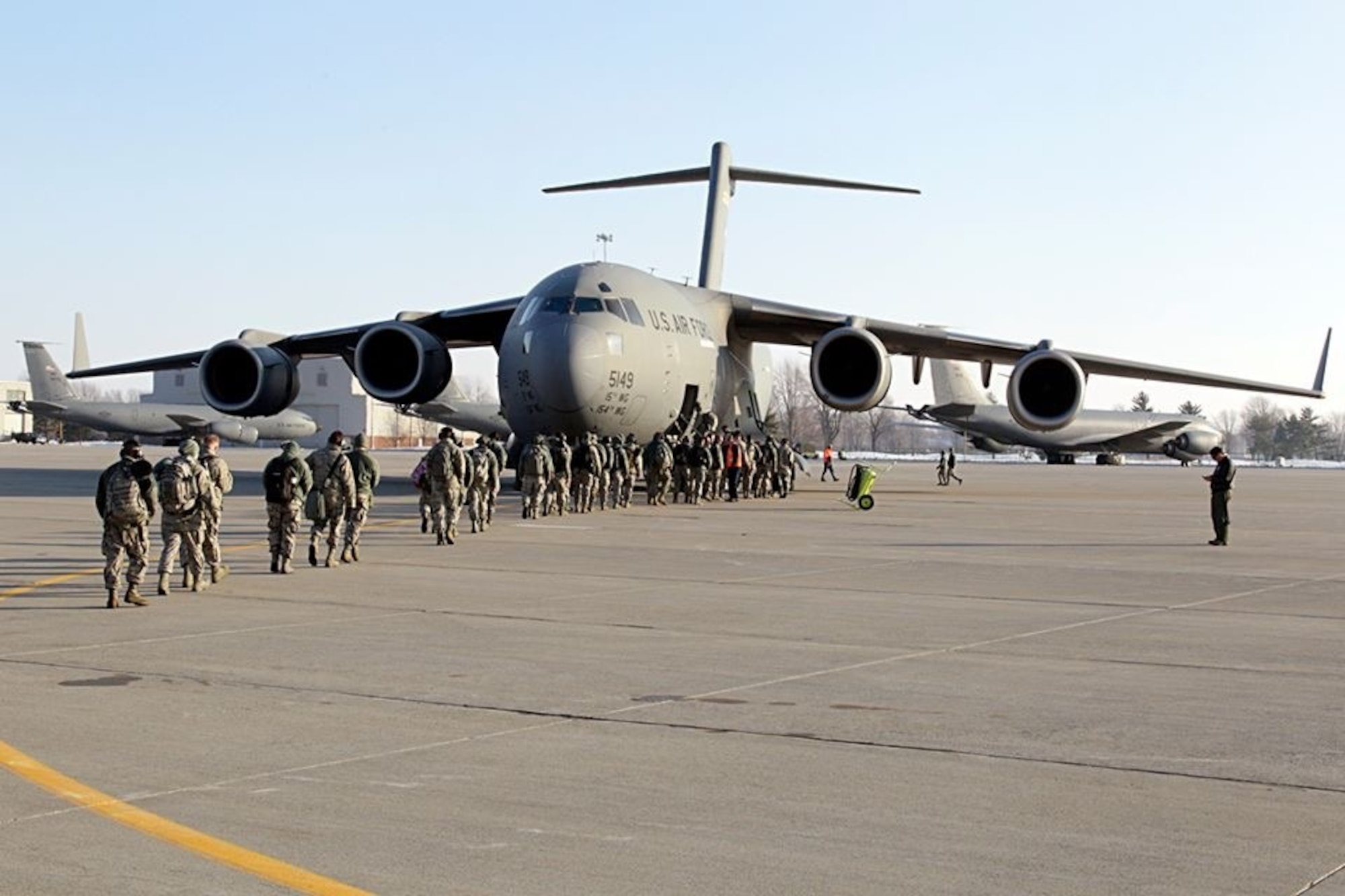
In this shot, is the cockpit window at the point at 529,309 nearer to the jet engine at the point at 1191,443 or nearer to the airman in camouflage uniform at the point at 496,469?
the airman in camouflage uniform at the point at 496,469

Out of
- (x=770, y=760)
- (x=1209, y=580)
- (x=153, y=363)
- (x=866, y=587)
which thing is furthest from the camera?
(x=153, y=363)

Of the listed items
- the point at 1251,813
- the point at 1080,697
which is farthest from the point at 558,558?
the point at 1251,813

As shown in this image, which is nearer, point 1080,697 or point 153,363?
point 1080,697

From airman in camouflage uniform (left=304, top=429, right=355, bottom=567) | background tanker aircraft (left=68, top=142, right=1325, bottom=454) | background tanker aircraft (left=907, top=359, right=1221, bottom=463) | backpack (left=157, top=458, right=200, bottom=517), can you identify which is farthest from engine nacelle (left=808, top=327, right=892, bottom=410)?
background tanker aircraft (left=907, top=359, right=1221, bottom=463)

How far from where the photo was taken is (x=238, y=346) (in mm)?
33406

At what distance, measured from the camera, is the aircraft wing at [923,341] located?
34125 mm

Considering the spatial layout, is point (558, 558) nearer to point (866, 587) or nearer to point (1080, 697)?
point (866, 587)

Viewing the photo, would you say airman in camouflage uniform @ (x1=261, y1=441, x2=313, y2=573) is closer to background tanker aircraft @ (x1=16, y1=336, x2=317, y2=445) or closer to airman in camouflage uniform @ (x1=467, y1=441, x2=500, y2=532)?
airman in camouflage uniform @ (x1=467, y1=441, x2=500, y2=532)

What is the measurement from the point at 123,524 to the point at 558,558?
5761 mm

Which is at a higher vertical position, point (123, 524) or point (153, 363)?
point (153, 363)

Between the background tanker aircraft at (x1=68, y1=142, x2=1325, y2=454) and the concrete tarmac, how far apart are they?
1171 centimetres

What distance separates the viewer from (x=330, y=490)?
54.3 ft

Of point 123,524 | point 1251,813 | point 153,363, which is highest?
point 153,363

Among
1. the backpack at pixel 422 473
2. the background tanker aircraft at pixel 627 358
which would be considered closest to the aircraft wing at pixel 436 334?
the background tanker aircraft at pixel 627 358
